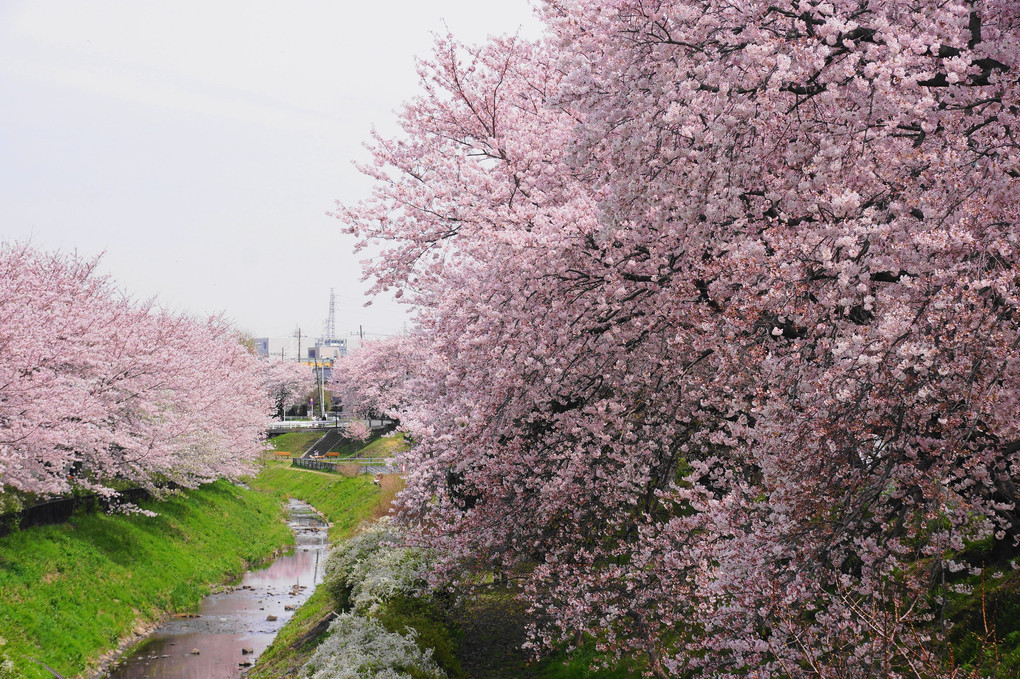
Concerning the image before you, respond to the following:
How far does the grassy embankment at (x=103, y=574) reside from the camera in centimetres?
1647

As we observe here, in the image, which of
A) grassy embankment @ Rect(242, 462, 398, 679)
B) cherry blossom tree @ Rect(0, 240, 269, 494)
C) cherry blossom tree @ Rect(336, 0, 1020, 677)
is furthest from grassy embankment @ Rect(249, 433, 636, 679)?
cherry blossom tree @ Rect(0, 240, 269, 494)

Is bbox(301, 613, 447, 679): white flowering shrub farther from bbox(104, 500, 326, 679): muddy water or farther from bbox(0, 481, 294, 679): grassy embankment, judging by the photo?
bbox(104, 500, 326, 679): muddy water

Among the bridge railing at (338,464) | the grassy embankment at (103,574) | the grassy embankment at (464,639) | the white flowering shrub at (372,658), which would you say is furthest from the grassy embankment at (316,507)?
the white flowering shrub at (372,658)

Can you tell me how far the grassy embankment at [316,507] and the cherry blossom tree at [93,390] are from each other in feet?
21.5

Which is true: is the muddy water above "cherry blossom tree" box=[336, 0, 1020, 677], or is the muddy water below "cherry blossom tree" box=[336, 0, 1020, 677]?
below

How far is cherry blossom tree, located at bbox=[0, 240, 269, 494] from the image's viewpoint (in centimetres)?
1831

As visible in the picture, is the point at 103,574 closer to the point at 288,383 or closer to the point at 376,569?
the point at 376,569

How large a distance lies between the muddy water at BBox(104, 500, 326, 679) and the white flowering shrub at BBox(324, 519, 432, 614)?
10.6 ft

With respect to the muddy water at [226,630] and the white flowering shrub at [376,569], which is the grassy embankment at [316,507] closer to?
the muddy water at [226,630]

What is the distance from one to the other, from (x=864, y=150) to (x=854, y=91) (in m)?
0.63

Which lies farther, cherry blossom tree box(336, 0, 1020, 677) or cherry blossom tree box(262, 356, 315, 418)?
cherry blossom tree box(262, 356, 315, 418)

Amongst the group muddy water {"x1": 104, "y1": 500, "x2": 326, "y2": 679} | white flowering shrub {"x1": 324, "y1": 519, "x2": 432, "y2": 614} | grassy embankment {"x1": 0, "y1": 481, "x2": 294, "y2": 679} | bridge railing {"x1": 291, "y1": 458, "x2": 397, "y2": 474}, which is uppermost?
white flowering shrub {"x1": 324, "y1": 519, "x2": 432, "y2": 614}

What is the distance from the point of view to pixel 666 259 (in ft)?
30.0

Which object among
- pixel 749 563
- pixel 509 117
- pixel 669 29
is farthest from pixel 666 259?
pixel 509 117
